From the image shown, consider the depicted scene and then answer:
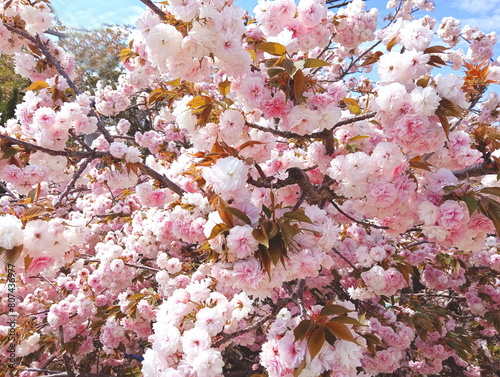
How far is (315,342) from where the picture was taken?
49.1 inches

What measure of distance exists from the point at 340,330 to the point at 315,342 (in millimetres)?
106

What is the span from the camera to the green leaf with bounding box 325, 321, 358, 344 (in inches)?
48.5

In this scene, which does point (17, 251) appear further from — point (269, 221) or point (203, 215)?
point (203, 215)

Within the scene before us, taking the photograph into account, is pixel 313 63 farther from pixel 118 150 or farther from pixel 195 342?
pixel 118 150

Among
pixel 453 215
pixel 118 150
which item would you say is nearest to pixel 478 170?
pixel 453 215

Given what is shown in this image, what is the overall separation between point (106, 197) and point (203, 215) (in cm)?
255

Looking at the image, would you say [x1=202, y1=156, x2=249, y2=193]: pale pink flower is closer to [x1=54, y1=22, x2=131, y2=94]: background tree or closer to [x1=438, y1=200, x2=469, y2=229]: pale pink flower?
[x1=438, y1=200, x2=469, y2=229]: pale pink flower

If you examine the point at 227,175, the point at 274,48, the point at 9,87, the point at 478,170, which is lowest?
the point at 9,87

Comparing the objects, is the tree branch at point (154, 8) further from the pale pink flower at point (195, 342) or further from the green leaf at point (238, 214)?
the pale pink flower at point (195, 342)

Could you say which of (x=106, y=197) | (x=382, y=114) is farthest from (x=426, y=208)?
(x=106, y=197)

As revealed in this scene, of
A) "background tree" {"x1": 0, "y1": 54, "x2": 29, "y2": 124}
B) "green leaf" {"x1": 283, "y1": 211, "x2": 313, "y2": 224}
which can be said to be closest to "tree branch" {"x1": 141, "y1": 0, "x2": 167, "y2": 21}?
"green leaf" {"x1": 283, "y1": 211, "x2": 313, "y2": 224}

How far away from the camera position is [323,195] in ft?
5.86

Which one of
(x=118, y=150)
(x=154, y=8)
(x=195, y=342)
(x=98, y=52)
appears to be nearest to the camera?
(x=195, y=342)

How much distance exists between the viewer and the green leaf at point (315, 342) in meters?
1.22
